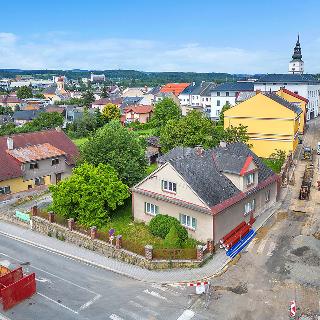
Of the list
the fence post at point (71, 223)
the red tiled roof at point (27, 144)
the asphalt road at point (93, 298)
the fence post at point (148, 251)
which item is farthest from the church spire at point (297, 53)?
the asphalt road at point (93, 298)

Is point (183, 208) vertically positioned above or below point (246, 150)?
below

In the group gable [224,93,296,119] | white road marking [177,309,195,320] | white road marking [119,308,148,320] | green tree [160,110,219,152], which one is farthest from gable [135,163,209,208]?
gable [224,93,296,119]

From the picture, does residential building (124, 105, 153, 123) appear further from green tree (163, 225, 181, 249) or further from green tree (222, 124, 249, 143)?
green tree (163, 225, 181, 249)

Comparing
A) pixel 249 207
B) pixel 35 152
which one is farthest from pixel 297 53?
pixel 249 207

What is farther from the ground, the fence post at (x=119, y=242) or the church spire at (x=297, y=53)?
the church spire at (x=297, y=53)

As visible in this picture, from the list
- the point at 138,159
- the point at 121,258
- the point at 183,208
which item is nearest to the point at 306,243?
the point at 183,208

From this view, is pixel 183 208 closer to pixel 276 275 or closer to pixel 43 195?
pixel 276 275

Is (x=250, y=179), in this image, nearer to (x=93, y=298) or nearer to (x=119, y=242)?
(x=119, y=242)

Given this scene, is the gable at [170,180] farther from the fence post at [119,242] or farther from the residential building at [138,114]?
the residential building at [138,114]
